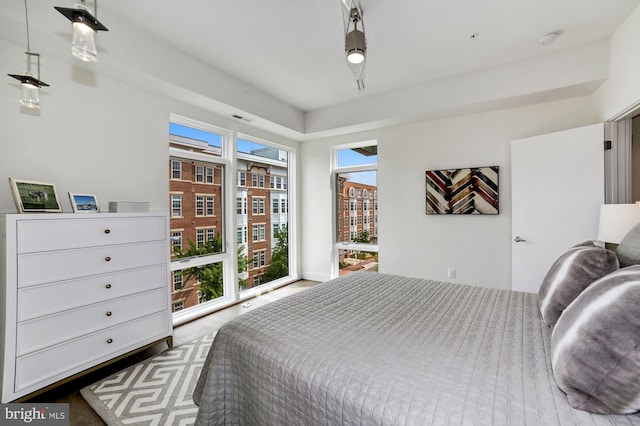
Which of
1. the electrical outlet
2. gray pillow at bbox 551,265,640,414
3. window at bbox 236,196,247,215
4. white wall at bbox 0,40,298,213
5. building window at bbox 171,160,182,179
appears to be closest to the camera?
gray pillow at bbox 551,265,640,414

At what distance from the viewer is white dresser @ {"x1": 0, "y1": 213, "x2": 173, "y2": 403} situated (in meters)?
1.69

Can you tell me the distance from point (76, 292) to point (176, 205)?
137cm

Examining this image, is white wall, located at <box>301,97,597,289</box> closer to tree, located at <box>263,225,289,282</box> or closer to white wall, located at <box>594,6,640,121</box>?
white wall, located at <box>594,6,640,121</box>

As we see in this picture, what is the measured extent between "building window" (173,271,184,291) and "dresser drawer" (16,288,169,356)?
73 cm

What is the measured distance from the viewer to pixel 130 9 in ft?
6.87

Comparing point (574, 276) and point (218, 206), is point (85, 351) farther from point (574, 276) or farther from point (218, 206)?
point (574, 276)

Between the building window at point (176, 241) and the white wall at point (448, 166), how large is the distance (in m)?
2.28

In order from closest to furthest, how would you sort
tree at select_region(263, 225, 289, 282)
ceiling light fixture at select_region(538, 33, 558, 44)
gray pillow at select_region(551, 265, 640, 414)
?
gray pillow at select_region(551, 265, 640, 414) → ceiling light fixture at select_region(538, 33, 558, 44) → tree at select_region(263, 225, 289, 282)

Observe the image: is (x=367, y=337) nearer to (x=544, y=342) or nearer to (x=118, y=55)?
(x=544, y=342)

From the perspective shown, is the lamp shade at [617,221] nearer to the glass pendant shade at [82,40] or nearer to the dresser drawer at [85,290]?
the glass pendant shade at [82,40]

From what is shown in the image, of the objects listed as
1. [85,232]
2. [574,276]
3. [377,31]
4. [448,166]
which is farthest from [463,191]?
[85,232]

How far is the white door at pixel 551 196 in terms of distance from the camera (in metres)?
2.63

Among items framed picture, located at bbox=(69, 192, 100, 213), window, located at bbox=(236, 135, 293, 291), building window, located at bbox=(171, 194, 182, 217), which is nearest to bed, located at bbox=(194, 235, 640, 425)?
framed picture, located at bbox=(69, 192, 100, 213)

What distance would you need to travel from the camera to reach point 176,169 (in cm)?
315
